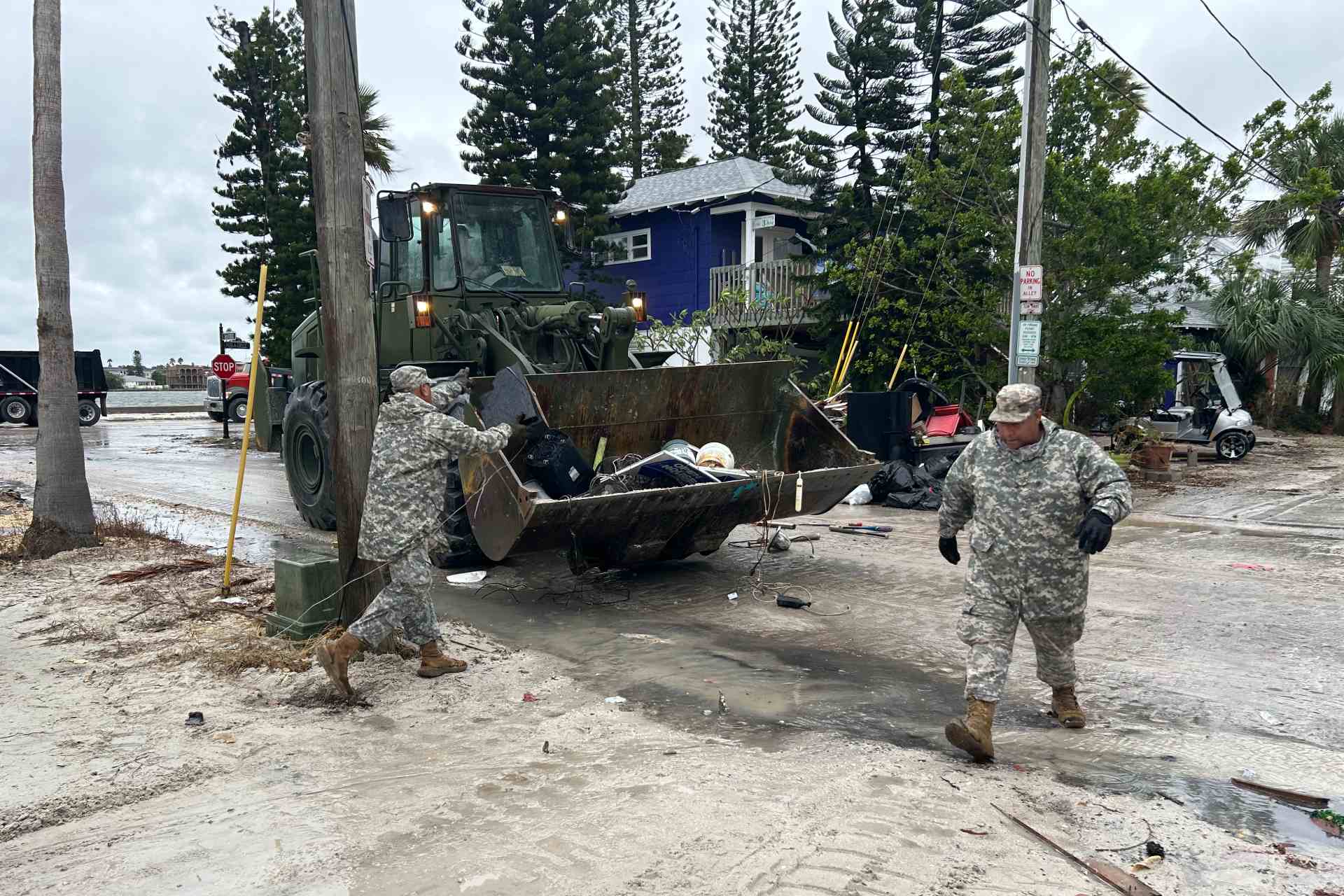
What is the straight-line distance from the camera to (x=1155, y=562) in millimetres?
8398

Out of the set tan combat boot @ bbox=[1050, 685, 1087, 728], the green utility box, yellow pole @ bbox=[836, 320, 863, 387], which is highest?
yellow pole @ bbox=[836, 320, 863, 387]

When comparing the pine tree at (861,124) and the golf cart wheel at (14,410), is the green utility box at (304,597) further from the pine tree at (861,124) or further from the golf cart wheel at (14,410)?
the golf cart wheel at (14,410)

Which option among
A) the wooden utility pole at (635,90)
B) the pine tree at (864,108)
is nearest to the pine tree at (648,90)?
the wooden utility pole at (635,90)

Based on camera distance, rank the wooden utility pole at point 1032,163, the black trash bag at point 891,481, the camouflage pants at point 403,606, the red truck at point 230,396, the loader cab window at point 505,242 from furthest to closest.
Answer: the red truck at point 230,396 → the black trash bag at point 891,481 → the wooden utility pole at point 1032,163 → the loader cab window at point 505,242 → the camouflage pants at point 403,606

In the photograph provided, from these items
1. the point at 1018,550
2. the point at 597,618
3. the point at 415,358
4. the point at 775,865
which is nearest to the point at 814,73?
the point at 415,358

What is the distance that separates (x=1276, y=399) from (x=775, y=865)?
2406 cm

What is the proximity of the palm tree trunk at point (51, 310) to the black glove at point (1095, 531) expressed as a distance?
323 inches

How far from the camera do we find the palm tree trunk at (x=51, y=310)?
28.3 feet

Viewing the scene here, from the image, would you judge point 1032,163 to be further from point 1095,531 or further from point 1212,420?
point 1095,531

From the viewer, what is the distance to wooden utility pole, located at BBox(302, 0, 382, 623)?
5.56 m

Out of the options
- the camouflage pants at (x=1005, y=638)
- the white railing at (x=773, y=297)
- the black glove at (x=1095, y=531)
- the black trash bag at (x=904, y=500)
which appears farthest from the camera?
the white railing at (x=773, y=297)

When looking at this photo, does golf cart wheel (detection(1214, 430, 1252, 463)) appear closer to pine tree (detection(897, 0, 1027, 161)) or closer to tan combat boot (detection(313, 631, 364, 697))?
pine tree (detection(897, 0, 1027, 161))

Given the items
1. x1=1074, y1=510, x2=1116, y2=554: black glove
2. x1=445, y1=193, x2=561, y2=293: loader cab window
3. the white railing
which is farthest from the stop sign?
x1=1074, y1=510, x2=1116, y2=554: black glove

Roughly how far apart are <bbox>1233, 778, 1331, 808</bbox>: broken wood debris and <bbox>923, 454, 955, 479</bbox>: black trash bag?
26.6 feet
